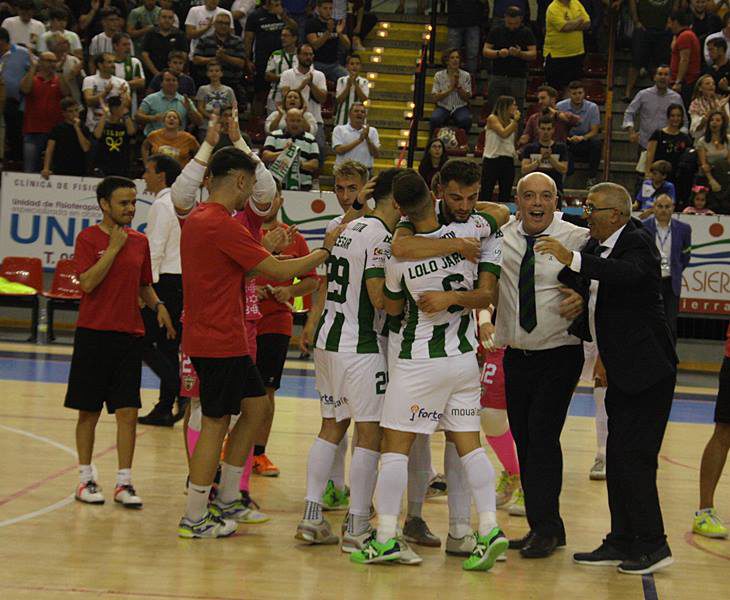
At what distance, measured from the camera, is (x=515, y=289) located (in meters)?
6.23

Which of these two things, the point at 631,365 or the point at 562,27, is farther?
the point at 562,27

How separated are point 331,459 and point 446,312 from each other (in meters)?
1.06

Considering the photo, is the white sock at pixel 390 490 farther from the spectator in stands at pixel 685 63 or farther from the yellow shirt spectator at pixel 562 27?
the yellow shirt spectator at pixel 562 27

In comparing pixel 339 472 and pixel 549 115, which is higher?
pixel 549 115

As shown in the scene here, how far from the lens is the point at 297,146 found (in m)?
14.6

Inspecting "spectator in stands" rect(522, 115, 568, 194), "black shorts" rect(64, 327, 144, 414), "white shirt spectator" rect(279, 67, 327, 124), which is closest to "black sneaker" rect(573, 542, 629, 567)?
"black shorts" rect(64, 327, 144, 414)

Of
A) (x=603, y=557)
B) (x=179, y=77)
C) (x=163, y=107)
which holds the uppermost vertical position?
(x=179, y=77)

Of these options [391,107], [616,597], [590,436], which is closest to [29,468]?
[616,597]

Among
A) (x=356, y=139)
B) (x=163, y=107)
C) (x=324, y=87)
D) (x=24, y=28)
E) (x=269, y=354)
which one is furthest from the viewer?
(x=24, y=28)

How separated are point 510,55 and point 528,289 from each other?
11278 mm

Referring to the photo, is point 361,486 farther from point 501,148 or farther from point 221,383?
point 501,148

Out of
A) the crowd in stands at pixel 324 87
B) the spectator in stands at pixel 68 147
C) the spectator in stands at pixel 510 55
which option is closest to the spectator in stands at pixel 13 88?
the crowd in stands at pixel 324 87

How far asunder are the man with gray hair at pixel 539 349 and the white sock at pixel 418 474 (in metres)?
0.53

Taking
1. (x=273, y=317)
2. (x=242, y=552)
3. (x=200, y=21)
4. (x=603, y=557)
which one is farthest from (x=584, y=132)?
(x=242, y=552)
